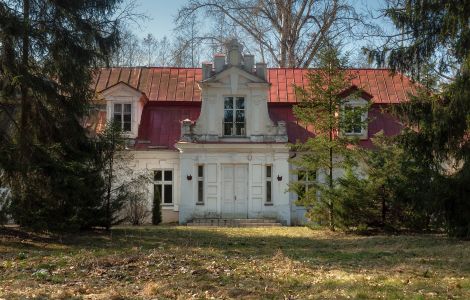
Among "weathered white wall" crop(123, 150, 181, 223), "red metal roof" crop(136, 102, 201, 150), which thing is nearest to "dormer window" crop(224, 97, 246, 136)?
"red metal roof" crop(136, 102, 201, 150)

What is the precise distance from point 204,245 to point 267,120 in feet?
37.9

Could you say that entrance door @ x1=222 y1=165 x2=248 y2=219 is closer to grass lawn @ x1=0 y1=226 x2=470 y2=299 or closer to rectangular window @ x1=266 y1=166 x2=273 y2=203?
rectangular window @ x1=266 y1=166 x2=273 y2=203

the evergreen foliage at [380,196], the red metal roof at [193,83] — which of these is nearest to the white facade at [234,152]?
the red metal roof at [193,83]

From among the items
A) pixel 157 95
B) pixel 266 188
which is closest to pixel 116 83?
pixel 157 95

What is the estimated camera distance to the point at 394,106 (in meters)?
14.3

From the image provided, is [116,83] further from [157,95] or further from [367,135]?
[367,135]

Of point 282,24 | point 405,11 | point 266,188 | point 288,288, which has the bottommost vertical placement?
point 288,288

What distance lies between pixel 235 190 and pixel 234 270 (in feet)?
49.0

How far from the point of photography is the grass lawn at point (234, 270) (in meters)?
7.50

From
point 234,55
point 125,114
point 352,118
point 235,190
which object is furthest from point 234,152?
point 352,118

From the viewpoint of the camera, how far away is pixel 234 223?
22.9 metres

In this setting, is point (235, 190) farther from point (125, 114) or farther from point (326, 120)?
point (326, 120)

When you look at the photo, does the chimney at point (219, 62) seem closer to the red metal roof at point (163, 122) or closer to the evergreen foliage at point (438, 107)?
the red metal roof at point (163, 122)

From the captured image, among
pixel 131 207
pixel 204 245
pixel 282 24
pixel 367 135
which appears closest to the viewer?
pixel 204 245
